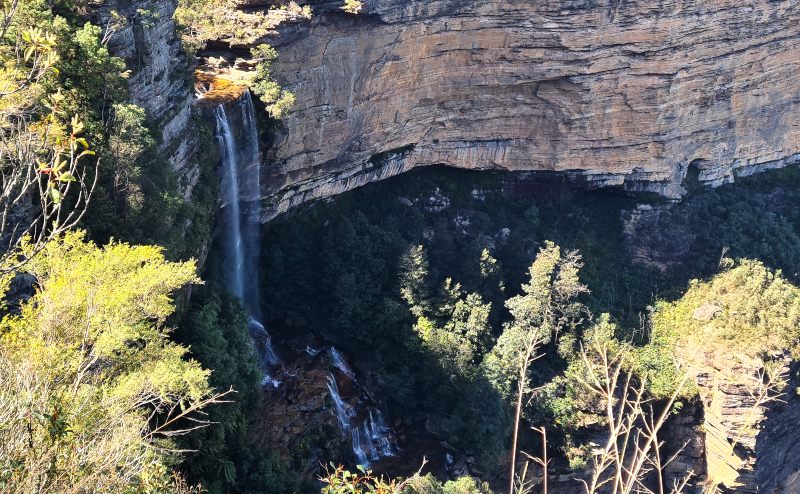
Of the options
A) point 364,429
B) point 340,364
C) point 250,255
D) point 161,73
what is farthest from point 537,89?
point 161,73

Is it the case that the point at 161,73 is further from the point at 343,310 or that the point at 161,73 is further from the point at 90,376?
the point at 343,310

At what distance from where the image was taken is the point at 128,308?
8.88 metres

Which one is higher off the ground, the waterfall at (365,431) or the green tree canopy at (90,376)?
the green tree canopy at (90,376)

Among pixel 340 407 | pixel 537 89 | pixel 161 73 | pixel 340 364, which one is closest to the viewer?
pixel 161 73

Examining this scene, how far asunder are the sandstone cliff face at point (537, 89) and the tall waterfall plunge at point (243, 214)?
0.67 metres

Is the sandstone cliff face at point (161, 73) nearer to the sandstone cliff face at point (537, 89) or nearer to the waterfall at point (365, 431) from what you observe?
the sandstone cliff face at point (537, 89)

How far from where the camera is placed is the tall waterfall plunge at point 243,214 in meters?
16.9

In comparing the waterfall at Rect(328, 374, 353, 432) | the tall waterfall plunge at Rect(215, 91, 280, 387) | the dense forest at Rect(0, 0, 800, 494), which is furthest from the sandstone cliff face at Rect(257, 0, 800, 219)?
the waterfall at Rect(328, 374, 353, 432)

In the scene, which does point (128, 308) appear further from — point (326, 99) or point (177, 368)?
point (326, 99)

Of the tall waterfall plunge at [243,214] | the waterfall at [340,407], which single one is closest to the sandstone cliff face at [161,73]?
the tall waterfall plunge at [243,214]

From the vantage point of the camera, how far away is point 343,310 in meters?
19.3

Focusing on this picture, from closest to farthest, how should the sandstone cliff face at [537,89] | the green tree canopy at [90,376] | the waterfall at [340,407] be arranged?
the green tree canopy at [90,376], the waterfall at [340,407], the sandstone cliff face at [537,89]

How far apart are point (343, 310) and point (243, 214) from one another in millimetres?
3743

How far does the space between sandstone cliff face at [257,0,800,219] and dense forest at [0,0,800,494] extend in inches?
35.4
